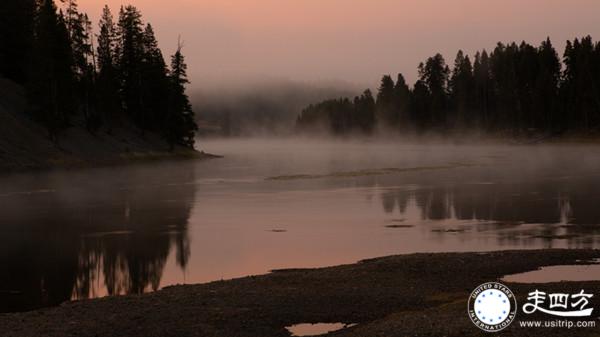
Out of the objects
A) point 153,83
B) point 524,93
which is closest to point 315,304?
point 153,83

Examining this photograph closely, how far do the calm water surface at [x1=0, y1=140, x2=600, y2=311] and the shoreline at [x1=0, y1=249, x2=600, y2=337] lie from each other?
2.64m

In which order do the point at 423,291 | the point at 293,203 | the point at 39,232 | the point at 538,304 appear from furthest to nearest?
the point at 293,203 < the point at 39,232 < the point at 423,291 < the point at 538,304

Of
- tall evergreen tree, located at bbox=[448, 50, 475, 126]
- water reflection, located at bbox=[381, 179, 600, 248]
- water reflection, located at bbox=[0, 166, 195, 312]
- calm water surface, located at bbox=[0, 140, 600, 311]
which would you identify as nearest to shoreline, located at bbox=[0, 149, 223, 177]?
calm water surface, located at bbox=[0, 140, 600, 311]

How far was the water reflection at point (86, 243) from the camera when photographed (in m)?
22.9

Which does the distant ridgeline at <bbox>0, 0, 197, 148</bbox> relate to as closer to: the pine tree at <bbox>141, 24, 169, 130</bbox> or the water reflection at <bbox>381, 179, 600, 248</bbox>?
the pine tree at <bbox>141, 24, 169, 130</bbox>

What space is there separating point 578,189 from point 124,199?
3593cm

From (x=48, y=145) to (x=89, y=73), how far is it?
113ft

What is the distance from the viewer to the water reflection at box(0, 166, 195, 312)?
75.2ft

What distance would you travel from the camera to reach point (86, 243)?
32.2m

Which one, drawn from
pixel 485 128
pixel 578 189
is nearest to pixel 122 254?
pixel 578 189

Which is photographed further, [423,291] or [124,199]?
[124,199]

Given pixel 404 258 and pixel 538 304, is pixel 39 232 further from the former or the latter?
pixel 538 304

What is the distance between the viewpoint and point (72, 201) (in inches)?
2044

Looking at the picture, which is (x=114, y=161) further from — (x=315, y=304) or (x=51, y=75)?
(x=315, y=304)
